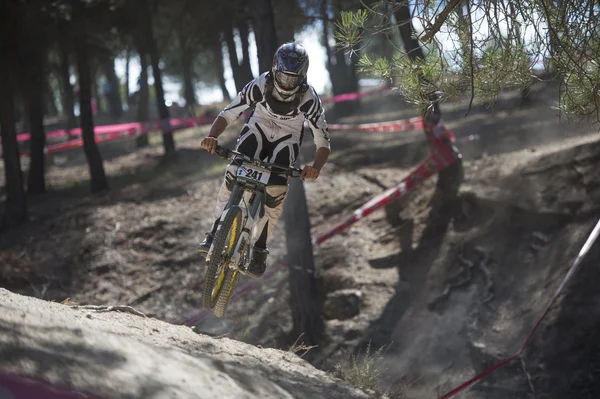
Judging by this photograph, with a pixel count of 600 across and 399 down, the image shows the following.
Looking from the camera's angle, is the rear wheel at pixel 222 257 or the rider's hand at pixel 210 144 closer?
the rear wheel at pixel 222 257

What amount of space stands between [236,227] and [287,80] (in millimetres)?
1331

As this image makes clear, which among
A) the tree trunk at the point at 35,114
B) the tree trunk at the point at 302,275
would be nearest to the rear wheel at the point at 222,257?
the tree trunk at the point at 302,275

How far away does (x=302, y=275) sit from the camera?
35.1ft

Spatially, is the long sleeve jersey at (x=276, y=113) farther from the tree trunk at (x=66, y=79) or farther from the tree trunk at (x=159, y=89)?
the tree trunk at (x=159, y=89)

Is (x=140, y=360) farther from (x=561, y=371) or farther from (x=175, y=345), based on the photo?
(x=561, y=371)

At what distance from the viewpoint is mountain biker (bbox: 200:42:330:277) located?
257 inches

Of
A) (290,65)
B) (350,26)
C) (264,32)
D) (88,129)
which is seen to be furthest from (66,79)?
(350,26)

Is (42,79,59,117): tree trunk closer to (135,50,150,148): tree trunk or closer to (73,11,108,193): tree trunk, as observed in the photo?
(73,11,108,193): tree trunk

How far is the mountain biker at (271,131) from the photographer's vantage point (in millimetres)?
6516

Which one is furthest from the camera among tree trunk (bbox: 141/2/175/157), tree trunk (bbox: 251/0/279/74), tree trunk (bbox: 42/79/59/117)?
tree trunk (bbox: 42/79/59/117)

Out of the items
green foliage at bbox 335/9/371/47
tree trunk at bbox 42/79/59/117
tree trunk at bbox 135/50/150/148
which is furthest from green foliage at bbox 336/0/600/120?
tree trunk at bbox 135/50/150/148

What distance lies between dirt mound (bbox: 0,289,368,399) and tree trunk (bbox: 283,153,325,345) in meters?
4.23

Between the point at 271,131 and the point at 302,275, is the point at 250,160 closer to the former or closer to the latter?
the point at 271,131

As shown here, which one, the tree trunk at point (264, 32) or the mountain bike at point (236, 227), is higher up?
the tree trunk at point (264, 32)
